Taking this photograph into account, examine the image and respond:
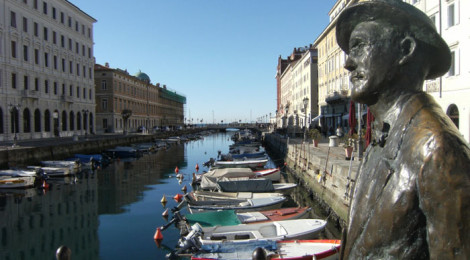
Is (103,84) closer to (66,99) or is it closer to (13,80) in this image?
(66,99)

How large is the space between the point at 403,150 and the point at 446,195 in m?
0.29

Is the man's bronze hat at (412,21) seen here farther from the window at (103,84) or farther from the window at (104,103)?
the window at (103,84)

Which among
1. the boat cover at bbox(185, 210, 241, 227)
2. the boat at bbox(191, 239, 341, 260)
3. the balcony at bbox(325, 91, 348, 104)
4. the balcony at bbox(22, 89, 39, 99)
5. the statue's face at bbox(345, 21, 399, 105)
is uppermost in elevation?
the balcony at bbox(22, 89, 39, 99)

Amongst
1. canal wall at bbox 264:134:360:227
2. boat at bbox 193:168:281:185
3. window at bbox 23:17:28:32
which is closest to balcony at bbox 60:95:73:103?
window at bbox 23:17:28:32

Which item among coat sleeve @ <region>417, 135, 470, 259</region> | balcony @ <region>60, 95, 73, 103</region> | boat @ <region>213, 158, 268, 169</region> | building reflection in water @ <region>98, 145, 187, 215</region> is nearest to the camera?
coat sleeve @ <region>417, 135, 470, 259</region>

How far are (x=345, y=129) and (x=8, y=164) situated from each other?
108 feet

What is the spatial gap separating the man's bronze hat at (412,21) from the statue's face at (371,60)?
0.06 meters

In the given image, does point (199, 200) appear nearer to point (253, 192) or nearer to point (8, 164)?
point (253, 192)

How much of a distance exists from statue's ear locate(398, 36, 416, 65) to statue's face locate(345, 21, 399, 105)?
3 centimetres

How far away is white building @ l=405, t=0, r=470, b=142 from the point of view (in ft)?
64.8

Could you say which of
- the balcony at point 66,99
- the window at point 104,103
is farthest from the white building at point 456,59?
the window at point 104,103

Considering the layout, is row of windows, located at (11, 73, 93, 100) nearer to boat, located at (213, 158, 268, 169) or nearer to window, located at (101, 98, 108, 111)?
window, located at (101, 98, 108, 111)

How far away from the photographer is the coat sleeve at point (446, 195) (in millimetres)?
1406

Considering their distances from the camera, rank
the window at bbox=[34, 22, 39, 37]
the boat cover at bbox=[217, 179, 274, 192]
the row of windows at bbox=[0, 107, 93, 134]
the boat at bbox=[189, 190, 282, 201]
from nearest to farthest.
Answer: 1. the boat at bbox=[189, 190, 282, 201]
2. the boat cover at bbox=[217, 179, 274, 192]
3. the row of windows at bbox=[0, 107, 93, 134]
4. the window at bbox=[34, 22, 39, 37]
